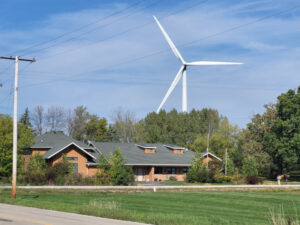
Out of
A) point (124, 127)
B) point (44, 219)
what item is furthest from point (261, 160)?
point (44, 219)

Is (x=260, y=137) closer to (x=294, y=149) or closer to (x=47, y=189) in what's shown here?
(x=294, y=149)

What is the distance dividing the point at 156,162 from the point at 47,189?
28002 mm

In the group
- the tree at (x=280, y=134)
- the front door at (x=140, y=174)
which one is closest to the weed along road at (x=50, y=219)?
the front door at (x=140, y=174)

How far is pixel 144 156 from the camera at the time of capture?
7250 centimetres

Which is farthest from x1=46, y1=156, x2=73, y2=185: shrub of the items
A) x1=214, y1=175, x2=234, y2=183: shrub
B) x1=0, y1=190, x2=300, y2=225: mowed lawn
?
x1=214, y1=175, x2=234, y2=183: shrub

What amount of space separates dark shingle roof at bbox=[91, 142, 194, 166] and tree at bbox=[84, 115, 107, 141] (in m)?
27.2

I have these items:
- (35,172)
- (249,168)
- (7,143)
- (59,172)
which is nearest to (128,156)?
(59,172)

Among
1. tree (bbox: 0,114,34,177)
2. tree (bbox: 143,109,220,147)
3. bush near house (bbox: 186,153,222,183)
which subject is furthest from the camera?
tree (bbox: 143,109,220,147)

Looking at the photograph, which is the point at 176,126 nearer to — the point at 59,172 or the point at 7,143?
the point at 59,172

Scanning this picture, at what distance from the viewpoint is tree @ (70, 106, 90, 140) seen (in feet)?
356

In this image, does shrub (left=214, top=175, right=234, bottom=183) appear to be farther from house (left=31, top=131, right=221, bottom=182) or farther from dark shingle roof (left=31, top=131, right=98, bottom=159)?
dark shingle roof (left=31, top=131, right=98, bottom=159)

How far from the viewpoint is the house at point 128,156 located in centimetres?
6334

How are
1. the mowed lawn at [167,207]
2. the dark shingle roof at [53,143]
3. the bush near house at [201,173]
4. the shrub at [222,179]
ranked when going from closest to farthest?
1. the mowed lawn at [167,207]
2. the dark shingle roof at [53,143]
3. the bush near house at [201,173]
4. the shrub at [222,179]

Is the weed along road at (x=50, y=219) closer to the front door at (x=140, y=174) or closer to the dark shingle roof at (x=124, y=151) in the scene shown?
the dark shingle roof at (x=124, y=151)
